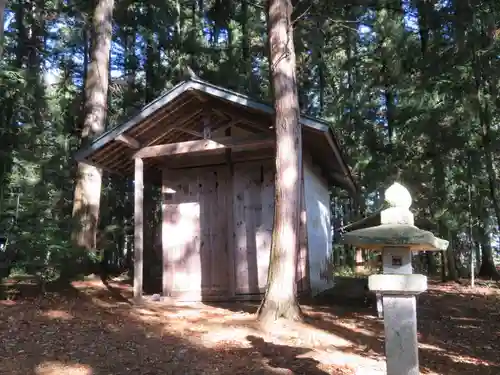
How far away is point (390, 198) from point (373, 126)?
47.2 ft

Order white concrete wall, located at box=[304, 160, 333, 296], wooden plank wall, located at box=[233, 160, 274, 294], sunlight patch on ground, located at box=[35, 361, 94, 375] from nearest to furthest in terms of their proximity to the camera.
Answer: sunlight patch on ground, located at box=[35, 361, 94, 375]
wooden plank wall, located at box=[233, 160, 274, 294]
white concrete wall, located at box=[304, 160, 333, 296]

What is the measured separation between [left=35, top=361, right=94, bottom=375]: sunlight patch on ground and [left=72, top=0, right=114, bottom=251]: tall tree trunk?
5.74 m

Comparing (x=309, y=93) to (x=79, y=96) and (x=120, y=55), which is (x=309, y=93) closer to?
(x=120, y=55)

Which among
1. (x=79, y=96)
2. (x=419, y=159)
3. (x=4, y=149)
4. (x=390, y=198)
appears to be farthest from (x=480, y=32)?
(x=79, y=96)

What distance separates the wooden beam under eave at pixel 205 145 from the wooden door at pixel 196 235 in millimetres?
1491

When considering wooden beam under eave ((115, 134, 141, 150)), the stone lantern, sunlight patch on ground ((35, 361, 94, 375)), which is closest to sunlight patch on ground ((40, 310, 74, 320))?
sunlight patch on ground ((35, 361, 94, 375))

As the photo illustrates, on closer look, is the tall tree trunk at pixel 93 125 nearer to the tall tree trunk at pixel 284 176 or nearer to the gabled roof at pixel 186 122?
the gabled roof at pixel 186 122

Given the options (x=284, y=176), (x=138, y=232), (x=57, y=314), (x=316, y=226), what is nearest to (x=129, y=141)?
(x=138, y=232)

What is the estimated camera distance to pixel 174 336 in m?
7.29

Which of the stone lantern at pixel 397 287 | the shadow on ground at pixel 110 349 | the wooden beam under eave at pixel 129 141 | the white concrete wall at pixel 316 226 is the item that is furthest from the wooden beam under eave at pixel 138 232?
the stone lantern at pixel 397 287

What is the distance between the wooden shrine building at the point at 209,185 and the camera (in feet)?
33.8

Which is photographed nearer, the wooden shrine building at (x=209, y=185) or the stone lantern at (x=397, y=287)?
the stone lantern at (x=397, y=287)

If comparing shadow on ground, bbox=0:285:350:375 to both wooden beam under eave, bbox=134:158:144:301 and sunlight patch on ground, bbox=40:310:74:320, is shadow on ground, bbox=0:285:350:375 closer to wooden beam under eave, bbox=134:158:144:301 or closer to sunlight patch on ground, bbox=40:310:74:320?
sunlight patch on ground, bbox=40:310:74:320

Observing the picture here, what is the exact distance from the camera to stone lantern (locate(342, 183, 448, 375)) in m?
4.35
